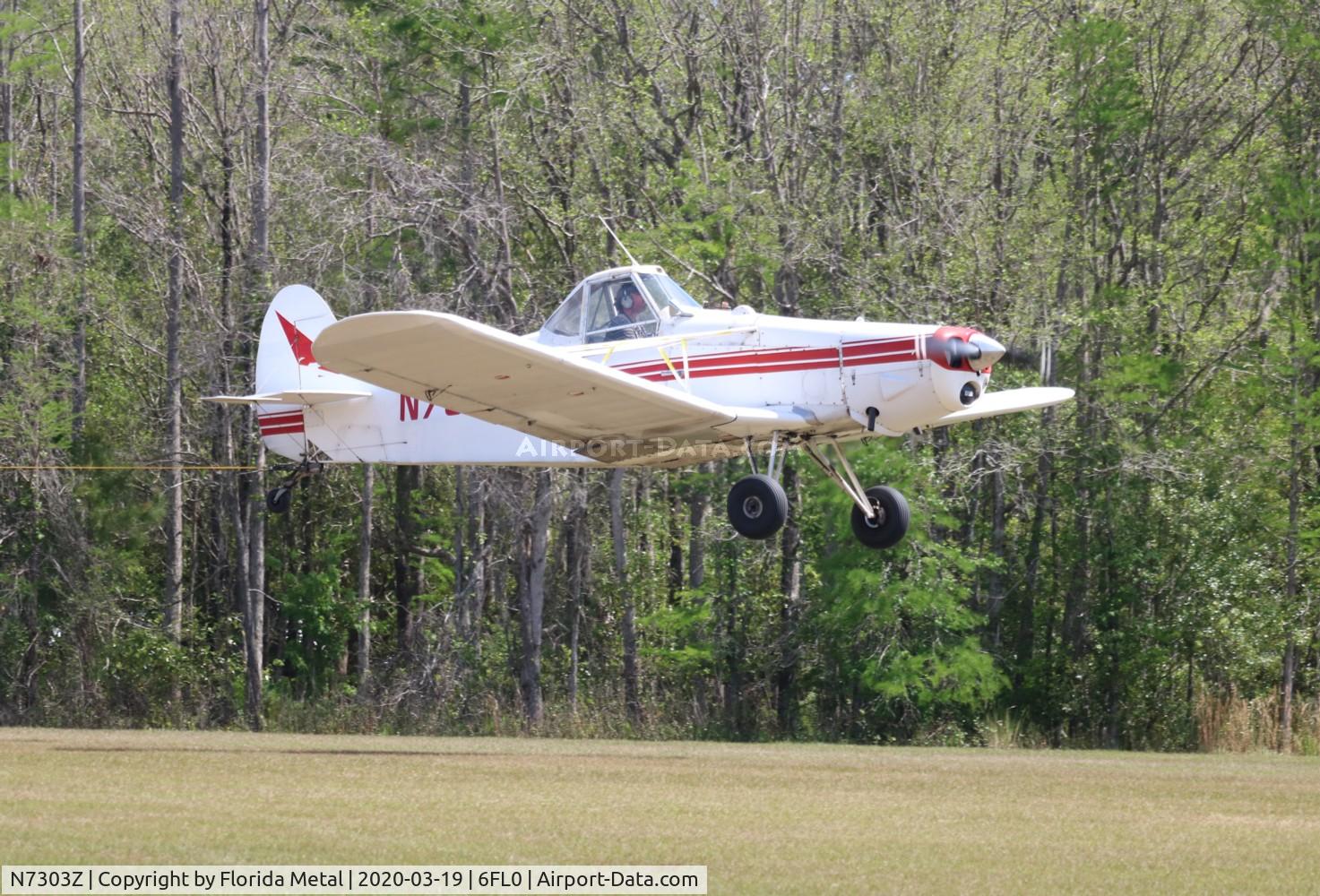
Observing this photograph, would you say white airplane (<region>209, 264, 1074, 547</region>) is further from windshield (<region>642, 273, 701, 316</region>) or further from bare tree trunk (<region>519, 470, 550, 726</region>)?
bare tree trunk (<region>519, 470, 550, 726</region>)

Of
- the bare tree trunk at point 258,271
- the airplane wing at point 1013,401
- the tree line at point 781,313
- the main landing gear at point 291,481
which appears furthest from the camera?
the bare tree trunk at point 258,271

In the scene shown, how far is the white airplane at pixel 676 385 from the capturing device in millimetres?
12844

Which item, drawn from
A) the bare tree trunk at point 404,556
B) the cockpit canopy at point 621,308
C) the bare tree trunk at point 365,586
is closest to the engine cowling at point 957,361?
the cockpit canopy at point 621,308

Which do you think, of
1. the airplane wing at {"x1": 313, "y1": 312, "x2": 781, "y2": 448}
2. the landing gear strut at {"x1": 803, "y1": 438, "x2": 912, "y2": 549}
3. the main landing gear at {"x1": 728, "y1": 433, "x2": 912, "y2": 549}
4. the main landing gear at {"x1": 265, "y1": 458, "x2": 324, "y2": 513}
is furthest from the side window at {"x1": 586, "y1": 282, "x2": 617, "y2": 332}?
the main landing gear at {"x1": 265, "y1": 458, "x2": 324, "y2": 513}

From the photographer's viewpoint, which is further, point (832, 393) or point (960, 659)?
point (960, 659)

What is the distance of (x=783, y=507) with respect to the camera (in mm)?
13508

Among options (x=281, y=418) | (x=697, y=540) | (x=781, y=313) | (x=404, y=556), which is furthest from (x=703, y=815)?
(x=404, y=556)

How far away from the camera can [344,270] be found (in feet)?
74.3

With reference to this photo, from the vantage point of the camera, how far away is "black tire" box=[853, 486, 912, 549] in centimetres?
1435

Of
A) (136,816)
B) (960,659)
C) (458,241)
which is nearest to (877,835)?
(136,816)

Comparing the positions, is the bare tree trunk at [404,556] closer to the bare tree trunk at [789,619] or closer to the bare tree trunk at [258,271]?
the bare tree trunk at [258,271]

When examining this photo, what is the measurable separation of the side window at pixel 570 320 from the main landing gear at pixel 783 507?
5.99ft

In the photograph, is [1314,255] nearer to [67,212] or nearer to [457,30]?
[457,30]

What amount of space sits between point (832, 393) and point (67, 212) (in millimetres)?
21620
